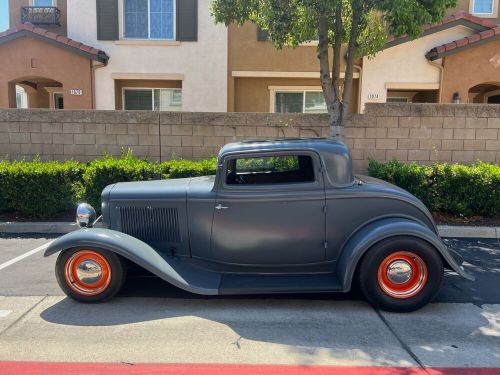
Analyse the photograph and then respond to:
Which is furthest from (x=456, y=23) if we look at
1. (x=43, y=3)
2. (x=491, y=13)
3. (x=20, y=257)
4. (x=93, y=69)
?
(x=43, y=3)

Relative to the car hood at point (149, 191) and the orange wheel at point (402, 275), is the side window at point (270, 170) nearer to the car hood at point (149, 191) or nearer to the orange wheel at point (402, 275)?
the car hood at point (149, 191)

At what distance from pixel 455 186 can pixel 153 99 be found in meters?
9.85

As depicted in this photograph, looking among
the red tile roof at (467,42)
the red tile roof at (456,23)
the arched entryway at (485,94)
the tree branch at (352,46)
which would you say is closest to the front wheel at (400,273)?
the tree branch at (352,46)

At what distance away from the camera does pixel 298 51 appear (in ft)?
41.8

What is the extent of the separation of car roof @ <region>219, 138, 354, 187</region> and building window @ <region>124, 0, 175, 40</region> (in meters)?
9.93

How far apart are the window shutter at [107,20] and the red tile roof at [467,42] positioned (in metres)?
9.47

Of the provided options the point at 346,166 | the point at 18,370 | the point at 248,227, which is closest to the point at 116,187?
the point at 248,227

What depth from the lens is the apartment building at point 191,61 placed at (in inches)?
482

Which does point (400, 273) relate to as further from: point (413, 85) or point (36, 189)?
point (413, 85)

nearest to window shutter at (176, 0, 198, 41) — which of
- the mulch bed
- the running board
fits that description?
the mulch bed

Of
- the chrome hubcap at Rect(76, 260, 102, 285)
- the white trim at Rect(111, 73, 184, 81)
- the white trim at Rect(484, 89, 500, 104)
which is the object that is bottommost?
the chrome hubcap at Rect(76, 260, 102, 285)

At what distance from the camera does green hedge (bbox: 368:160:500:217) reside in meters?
7.00

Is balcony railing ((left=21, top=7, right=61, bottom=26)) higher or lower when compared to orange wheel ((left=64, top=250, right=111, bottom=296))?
higher

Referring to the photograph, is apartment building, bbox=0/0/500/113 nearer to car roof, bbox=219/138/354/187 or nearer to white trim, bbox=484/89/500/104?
white trim, bbox=484/89/500/104
